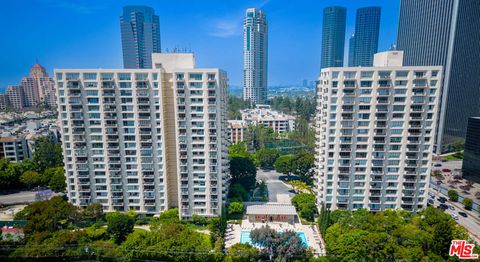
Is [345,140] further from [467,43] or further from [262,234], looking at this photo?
[467,43]

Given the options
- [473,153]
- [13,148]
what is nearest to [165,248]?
[13,148]

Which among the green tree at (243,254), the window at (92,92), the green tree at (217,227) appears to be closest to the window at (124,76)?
the window at (92,92)

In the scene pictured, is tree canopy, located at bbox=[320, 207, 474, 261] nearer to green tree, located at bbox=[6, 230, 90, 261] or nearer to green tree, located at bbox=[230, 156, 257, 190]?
green tree, located at bbox=[230, 156, 257, 190]

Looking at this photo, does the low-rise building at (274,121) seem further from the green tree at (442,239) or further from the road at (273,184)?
the green tree at (442,239)

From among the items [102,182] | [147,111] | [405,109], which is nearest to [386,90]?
[405,109]

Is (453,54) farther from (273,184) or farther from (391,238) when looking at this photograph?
(391,238)

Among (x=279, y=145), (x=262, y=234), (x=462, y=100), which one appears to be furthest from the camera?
(x=279, y=145)
